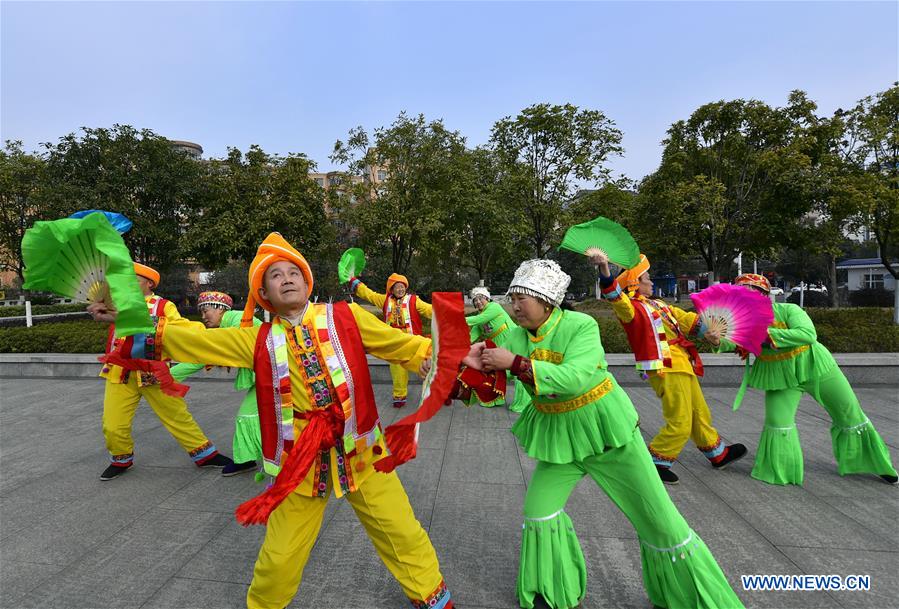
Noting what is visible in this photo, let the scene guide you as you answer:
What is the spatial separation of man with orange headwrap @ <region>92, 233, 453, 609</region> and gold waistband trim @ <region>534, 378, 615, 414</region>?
2.46ft

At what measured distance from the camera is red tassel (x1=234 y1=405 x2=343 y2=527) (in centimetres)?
206

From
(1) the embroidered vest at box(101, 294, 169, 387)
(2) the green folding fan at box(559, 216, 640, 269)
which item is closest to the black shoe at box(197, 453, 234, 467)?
(1) the embroidered vest at box(101, 294, 169, 387)

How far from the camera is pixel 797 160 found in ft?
41.0

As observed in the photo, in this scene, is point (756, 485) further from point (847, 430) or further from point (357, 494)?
point (357, 494)

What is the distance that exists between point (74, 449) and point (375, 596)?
4738 mm

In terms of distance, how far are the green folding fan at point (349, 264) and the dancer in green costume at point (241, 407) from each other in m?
3.12

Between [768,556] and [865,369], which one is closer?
[768,556]

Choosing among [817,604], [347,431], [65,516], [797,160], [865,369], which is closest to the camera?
[347,431]

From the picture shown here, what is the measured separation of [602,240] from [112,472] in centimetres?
494

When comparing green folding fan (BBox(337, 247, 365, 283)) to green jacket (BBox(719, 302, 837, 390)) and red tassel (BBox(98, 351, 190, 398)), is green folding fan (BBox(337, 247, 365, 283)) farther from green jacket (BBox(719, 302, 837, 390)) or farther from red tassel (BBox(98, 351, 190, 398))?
green jacket (BBox(719, 302, 837, 390))

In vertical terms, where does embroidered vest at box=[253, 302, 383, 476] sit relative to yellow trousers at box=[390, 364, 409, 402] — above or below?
above

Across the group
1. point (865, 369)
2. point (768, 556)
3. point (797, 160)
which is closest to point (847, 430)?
point (768, 556)

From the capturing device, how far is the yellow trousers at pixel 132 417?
443cm

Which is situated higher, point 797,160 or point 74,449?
point 797,160
